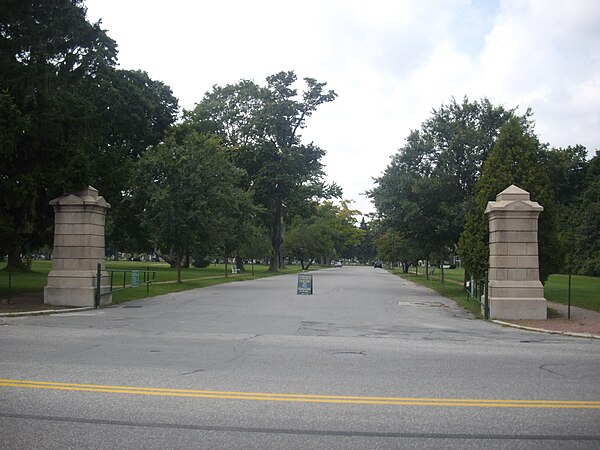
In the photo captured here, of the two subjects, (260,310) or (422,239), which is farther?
(422,239)

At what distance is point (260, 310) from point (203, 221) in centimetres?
1490

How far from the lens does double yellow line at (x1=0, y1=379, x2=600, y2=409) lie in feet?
23.0

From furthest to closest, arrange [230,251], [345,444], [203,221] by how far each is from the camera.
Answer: [230,251], [203,221], [345,444]

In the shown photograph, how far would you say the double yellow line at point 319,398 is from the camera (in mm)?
7020

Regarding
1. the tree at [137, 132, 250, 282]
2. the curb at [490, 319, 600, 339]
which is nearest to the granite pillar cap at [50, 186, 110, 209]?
the tree at [137, 132, 250, 282]

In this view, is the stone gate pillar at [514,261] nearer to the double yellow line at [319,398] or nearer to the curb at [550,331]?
the curb at [550,331]

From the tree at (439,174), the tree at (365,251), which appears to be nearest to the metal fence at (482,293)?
the tree at (439,174)

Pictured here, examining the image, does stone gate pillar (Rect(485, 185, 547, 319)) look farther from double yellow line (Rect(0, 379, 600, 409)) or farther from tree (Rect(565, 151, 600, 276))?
tree (Rect(565, 151, 600, 276))

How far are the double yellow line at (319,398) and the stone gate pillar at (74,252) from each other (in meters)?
12.7

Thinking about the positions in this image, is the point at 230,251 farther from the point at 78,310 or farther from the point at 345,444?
the point at 345,444

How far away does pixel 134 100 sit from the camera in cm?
3631

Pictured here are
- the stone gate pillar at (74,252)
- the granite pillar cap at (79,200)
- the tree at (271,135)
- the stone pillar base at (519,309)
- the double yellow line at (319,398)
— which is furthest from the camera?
the tree at (271,135)

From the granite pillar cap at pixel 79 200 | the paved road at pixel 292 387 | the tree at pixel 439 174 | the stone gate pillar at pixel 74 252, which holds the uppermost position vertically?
the tree at pixel 439 174

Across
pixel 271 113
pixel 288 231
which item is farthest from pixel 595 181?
pixel 288 231
